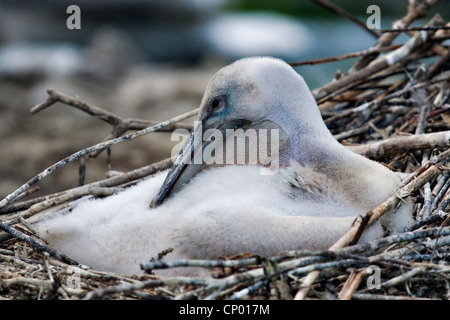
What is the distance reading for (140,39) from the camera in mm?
18859

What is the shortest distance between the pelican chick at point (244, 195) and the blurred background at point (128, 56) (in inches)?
120

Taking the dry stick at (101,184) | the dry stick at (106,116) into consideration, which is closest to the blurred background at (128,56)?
the dry stick at (106,116)

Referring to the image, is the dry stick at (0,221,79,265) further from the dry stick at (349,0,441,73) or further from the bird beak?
the dry stick at (349,0,441,73)

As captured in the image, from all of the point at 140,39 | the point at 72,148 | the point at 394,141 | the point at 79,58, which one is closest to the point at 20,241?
the point at 394,141

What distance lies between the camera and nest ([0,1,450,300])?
8.98 ft

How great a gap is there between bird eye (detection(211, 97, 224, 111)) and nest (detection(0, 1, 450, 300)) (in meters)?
0.44

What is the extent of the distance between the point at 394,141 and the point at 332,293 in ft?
4.70

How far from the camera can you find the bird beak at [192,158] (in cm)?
353

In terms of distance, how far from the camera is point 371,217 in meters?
3.01

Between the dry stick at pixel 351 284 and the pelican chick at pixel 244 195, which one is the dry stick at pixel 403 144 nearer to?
the pelican chick at pixel 244 195

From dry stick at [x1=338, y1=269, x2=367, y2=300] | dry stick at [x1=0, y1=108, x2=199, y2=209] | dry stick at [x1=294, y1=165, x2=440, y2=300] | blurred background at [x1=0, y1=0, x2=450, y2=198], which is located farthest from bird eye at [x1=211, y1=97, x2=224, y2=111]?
blurred background at [x1=0, y1=0, x2=450, y2=198]

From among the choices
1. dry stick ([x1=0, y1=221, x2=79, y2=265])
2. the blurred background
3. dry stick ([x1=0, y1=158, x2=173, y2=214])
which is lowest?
dry stick ([x1=0, y1=221, x2=79, y2=265])

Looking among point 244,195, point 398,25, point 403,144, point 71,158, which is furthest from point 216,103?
point 398,25
